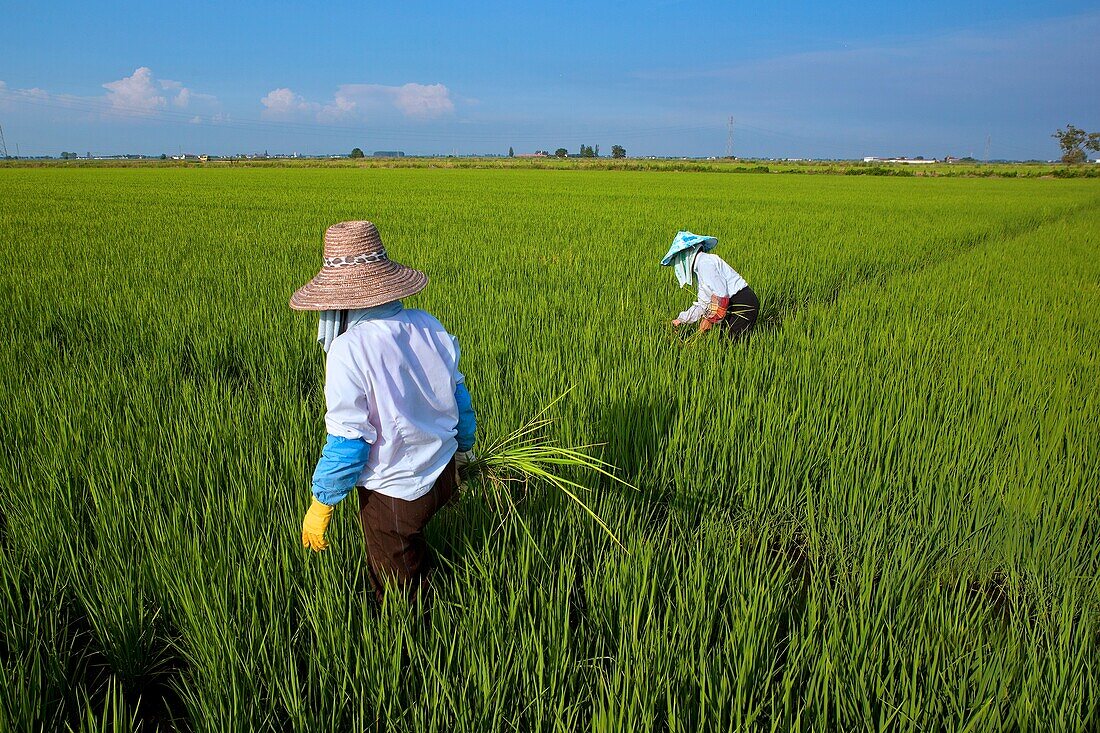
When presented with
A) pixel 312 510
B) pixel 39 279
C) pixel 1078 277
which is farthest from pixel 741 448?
pixel 1078 277

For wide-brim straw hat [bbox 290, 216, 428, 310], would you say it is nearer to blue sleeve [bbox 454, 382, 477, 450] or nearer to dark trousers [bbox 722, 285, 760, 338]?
blue sleeve [bbox 454, 382, 477, 450]

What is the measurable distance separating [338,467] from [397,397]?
0.63 ft

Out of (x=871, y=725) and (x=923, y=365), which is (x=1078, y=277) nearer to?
(x=923, y=365)

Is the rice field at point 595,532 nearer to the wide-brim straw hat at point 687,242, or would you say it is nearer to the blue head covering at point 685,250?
the blue head covering at point 685,250

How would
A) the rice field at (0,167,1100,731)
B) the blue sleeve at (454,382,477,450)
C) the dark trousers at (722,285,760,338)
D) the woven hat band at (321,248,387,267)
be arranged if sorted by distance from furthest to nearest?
the dark trousers at (722,285,760,338) → the blue sleeve at (454,382,477,450) → the woven hat band at (321,248,387,267) → the rice field at (0,167,1100,731)

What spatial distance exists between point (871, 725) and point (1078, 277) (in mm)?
6832

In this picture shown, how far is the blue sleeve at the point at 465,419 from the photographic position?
154 cm

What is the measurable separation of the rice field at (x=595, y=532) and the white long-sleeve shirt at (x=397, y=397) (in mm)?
259

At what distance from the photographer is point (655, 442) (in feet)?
7.32

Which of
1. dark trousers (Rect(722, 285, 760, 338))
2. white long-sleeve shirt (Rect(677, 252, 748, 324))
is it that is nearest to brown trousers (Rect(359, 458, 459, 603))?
white long-sleeve shirt (Rect(677, 252, 748, 324))

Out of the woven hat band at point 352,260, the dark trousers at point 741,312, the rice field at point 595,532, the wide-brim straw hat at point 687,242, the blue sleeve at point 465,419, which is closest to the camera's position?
the rice field at point 595,532

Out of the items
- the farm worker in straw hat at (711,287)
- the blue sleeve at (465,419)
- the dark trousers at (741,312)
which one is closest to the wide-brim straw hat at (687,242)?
the farm worker in straw hat at (711,287)

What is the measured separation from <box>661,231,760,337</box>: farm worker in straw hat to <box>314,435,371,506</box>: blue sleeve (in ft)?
8.44

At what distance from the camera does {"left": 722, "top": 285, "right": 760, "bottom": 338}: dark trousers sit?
3.73 m
